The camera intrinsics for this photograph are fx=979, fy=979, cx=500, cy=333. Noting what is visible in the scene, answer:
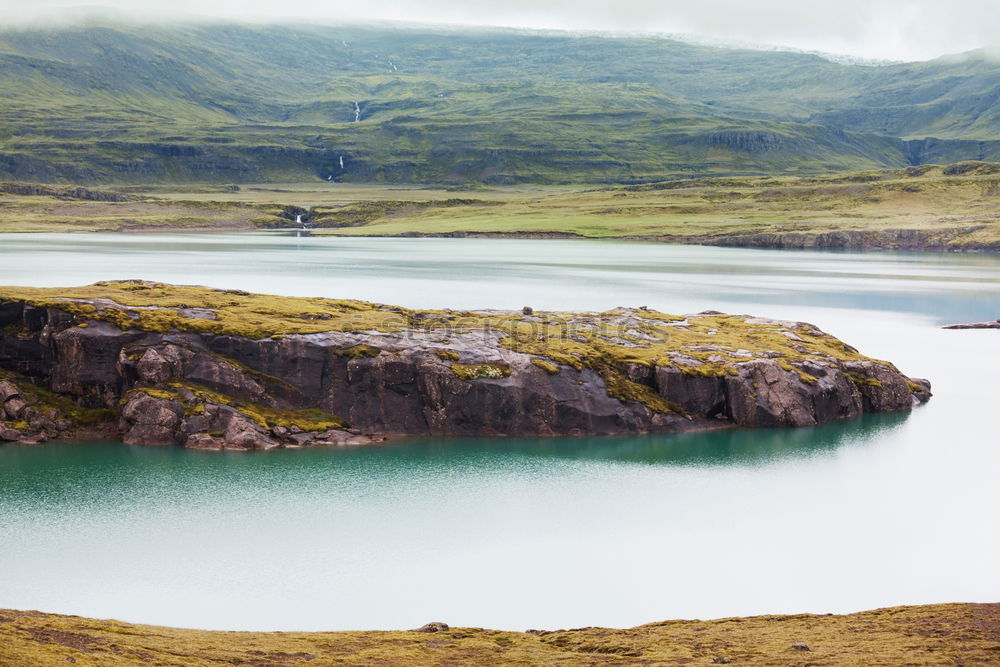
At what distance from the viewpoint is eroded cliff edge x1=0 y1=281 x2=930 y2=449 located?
59.5 meters

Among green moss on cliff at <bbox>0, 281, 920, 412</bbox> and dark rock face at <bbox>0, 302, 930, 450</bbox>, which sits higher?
green moss on cliff at <bbox>0, 281, 920, 412</bbox>

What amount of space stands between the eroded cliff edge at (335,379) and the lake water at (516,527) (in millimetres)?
1890

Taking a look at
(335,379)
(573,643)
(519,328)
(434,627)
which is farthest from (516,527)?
(519,328)

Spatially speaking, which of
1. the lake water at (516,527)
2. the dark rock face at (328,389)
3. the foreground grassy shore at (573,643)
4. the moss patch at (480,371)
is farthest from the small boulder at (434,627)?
the moss patch at (480,371)

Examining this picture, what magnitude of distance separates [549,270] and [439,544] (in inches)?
5123

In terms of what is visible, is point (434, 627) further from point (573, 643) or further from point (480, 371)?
point (480, 371)

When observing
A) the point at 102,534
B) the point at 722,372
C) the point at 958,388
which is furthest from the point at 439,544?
the point at 958,388

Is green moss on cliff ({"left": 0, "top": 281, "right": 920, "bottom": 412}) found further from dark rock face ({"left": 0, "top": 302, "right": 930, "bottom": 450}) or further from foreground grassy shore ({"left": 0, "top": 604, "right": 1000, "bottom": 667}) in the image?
foreground grassy shore ({"left": 0, "top": 604, "right": 1000, "bottom": 667})

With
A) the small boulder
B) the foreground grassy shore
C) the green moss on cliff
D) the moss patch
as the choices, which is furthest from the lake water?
the green moss on cliff

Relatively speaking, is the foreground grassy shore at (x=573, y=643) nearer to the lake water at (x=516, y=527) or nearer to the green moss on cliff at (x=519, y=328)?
the lake water at (x=516, y=527)

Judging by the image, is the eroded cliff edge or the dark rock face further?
the eroded cliff edge

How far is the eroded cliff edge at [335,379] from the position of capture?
5947 centimetres

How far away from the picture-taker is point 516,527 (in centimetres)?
4541

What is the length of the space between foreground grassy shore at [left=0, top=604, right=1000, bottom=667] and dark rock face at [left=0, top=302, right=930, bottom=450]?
2886cm
